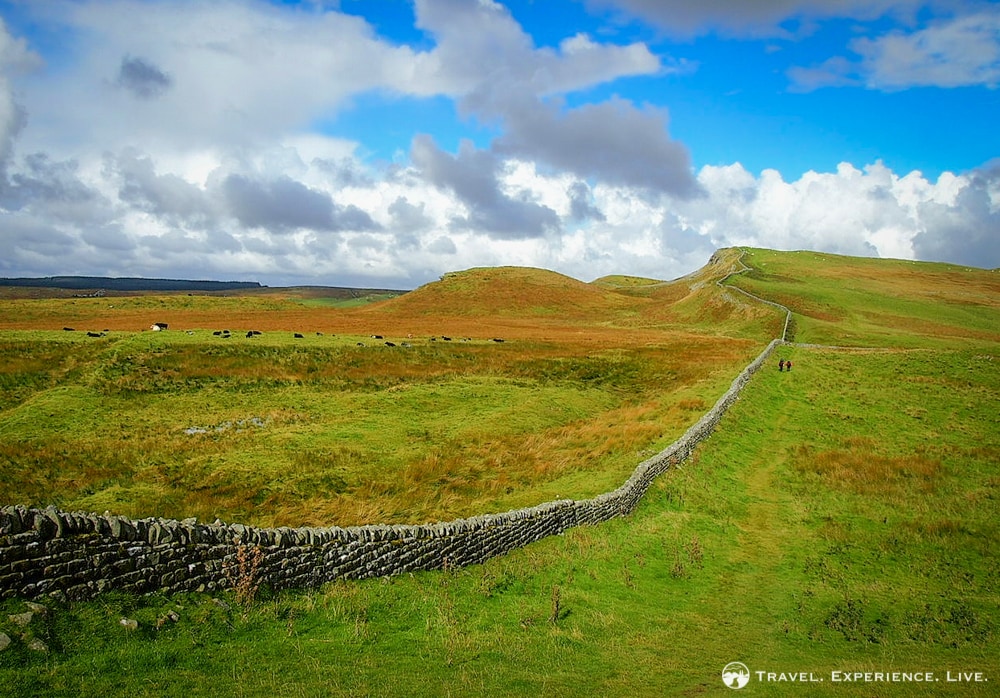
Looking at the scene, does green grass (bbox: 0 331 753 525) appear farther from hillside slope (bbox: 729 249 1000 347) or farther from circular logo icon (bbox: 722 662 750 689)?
hillside slope (bbox: 729 249 1000 347)

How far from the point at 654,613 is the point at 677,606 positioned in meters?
0.84

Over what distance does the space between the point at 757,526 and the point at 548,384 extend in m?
26.6

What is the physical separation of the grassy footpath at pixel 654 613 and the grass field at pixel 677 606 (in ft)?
0.14

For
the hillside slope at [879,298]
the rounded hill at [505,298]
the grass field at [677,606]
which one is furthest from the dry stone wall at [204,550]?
the rounded hill at [505,298]

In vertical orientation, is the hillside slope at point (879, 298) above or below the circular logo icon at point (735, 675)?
above

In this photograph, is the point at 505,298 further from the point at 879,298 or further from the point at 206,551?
the point at 206,551

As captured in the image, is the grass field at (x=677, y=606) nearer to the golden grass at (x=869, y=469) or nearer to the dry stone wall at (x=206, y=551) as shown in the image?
the golden grass at (x=869, y=469)

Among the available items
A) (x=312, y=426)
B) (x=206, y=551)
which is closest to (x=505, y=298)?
(x=312, y=426)

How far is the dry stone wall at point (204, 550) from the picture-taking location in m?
7.71

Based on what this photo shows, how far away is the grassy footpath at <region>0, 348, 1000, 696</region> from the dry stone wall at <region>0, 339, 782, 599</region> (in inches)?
12.4

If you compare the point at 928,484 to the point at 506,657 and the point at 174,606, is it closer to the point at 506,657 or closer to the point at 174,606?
the point at 506,657

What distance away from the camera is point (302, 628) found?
930cm

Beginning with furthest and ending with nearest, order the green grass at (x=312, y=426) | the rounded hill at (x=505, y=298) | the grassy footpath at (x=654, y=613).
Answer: the rounded hill at (x=505, y=298)
the green grass at (x=312, y=426)
the grassy footpath at (x=654, y=613)

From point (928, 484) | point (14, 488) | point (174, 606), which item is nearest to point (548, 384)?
point (928, 484)
